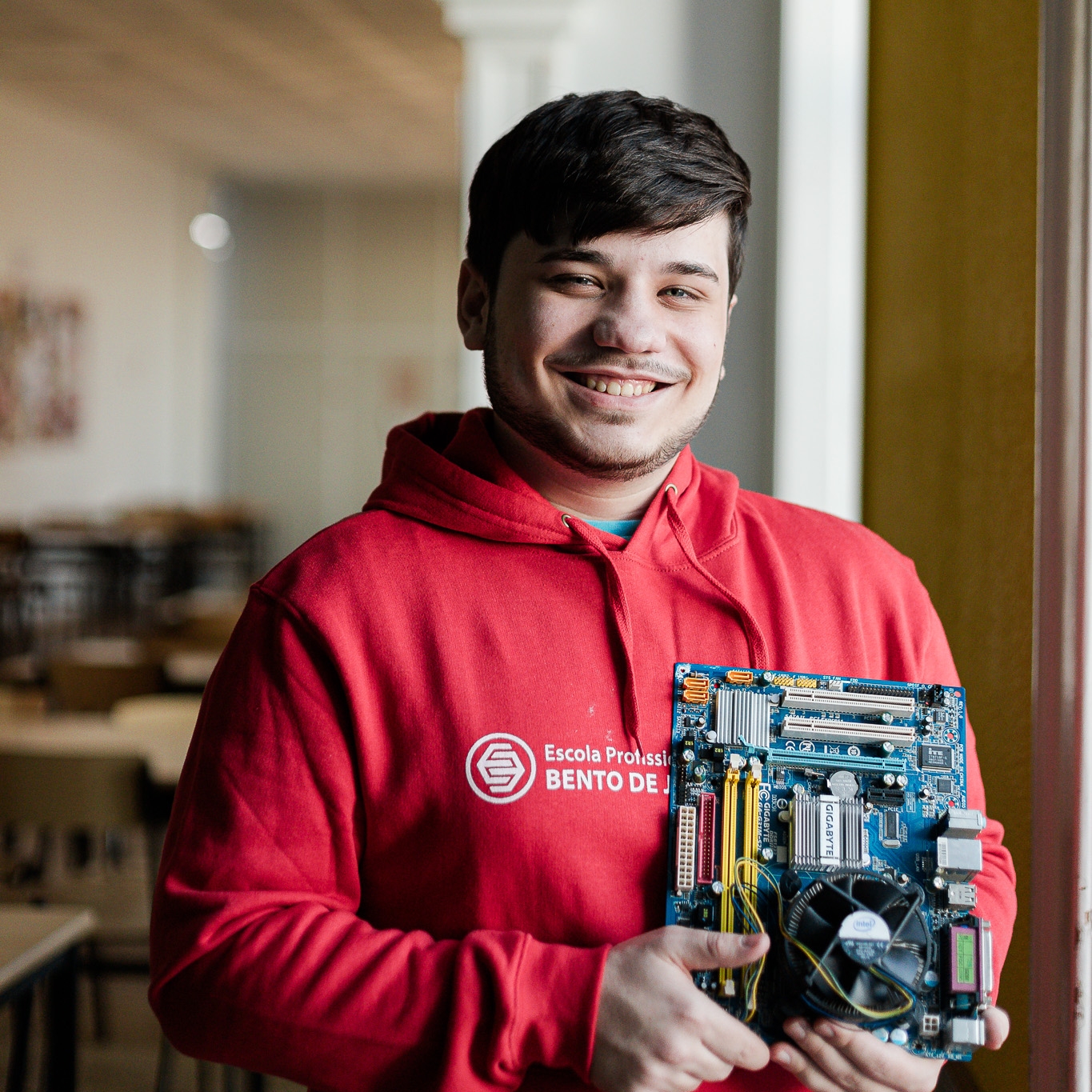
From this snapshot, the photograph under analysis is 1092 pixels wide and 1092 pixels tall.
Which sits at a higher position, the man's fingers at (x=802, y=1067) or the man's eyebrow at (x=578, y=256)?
the man's eyebrow at (x=578, y=256)

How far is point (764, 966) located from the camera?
997 mm

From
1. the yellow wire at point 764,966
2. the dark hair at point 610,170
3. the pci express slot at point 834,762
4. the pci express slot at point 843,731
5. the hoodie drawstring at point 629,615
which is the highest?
the dark hair at point 610,170

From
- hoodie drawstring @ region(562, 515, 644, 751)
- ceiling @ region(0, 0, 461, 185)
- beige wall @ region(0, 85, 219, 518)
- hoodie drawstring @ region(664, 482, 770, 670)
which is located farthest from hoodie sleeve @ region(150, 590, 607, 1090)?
beige wall @ region(0, 85, 219, 518)

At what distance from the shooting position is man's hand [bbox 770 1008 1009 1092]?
0.95 meters

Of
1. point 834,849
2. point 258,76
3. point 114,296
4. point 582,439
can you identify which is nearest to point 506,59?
point 582,439

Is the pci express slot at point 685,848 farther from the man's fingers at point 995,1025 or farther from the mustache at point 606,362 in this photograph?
the mustache at point 606,362

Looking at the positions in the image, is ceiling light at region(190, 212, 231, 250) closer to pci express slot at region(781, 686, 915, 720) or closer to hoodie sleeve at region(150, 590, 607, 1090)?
hoodie sleeve at region(150, 590, 607, 1090)

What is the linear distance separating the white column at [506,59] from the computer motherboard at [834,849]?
4.18 feet

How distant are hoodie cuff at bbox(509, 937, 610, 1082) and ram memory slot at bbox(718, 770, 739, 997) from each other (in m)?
0.13

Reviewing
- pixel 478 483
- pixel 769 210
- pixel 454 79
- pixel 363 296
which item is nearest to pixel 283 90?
pixel 454 79

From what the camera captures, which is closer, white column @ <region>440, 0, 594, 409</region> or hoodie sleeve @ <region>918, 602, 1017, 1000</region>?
hoodie sleeve @ <region>918, 602, 1017, 1000</region>

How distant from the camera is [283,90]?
26.7ft

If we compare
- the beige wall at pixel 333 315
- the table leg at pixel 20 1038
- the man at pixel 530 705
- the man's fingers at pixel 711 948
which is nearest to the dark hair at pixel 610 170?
the man at pixel 530 705

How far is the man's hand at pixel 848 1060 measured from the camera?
0.95 metres
